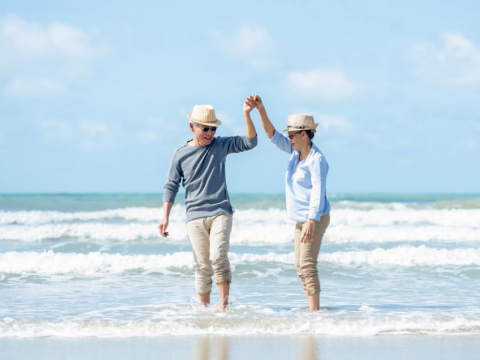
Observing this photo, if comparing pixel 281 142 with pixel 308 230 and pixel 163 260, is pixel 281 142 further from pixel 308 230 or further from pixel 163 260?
pixel 163 260

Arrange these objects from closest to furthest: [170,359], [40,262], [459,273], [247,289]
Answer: [170,359]
[247,289]
[459,273]
[40,262]

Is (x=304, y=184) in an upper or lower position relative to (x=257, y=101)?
lower

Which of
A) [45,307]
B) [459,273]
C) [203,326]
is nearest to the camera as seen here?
[203,326]

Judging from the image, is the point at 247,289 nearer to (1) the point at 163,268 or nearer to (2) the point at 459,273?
(1) the point at 163,268

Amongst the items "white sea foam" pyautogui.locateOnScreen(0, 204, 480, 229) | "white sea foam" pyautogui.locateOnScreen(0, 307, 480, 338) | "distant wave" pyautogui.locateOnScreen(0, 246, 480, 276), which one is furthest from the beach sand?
"white sea foam" pyautogui.locateOnScreen(0, 204, 480, 229)

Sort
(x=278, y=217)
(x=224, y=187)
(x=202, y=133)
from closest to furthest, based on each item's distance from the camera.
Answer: (x=202, y=133) < (x=224, y=187) < (x=278, y=217)

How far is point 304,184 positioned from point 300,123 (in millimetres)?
586

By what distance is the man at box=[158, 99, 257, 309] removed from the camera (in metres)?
6.11

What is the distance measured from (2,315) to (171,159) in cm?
243

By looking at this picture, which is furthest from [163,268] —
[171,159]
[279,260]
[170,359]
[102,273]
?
[170,359]

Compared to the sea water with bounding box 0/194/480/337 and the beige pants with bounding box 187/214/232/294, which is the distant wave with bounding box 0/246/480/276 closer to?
the sea water with bounding box 0/194/480/337

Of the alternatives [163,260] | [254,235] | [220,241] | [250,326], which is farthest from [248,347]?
[254,235]

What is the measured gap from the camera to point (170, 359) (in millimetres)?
4777

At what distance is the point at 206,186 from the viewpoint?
616 cm
